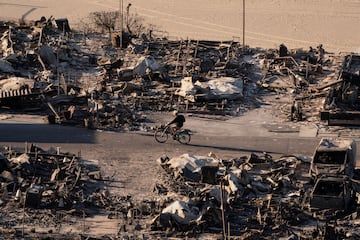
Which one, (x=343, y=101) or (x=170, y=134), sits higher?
(x=343, y=101)

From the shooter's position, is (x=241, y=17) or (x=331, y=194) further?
(x=241, y=17)

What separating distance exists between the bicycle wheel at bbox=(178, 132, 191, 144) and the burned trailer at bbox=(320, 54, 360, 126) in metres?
5.38

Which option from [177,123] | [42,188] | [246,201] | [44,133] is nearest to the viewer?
[42,188]

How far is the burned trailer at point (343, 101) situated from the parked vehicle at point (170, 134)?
17.8 ft

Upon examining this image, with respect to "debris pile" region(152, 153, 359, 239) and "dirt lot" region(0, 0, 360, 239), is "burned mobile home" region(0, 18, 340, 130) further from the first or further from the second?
"debris pile" region(152, 153, 359, 239)

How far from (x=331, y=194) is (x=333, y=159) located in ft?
8.62

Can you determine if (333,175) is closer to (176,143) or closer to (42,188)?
(176,143)

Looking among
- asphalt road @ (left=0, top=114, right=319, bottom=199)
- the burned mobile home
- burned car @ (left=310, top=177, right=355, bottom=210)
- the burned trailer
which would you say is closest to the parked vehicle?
asphalt road @ (left=0, top=114, right=319, bottom=199)

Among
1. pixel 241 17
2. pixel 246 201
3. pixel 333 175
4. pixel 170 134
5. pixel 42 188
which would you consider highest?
pixel 241 17

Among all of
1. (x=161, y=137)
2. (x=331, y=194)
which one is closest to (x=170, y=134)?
(x=161, y=137)

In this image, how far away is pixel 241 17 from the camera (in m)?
61.2

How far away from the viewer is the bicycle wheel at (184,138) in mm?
38500

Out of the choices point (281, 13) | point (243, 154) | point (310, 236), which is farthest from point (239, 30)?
point (310, 236)

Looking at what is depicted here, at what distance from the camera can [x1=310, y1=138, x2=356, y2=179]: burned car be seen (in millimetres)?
33625
